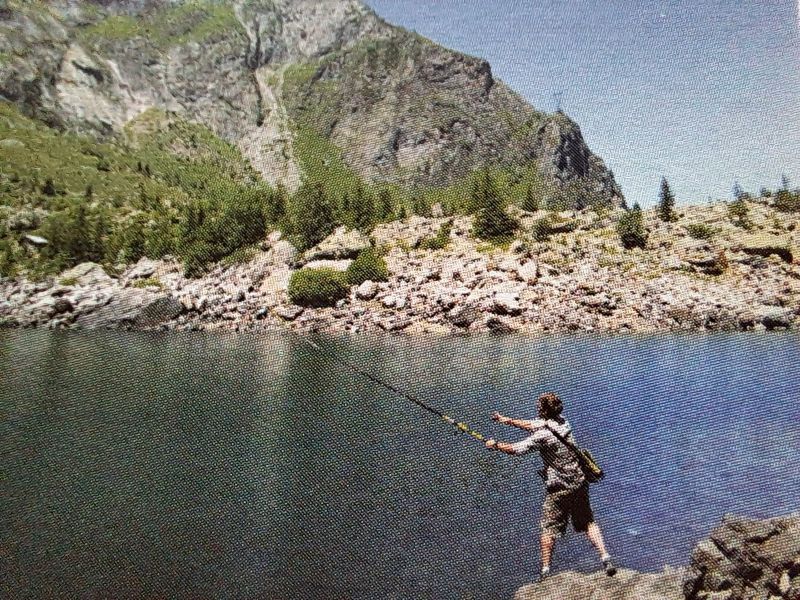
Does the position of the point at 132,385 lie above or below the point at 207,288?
below

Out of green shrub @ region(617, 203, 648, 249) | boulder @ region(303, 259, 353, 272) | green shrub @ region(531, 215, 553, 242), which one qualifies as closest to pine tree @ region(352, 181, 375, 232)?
boulder @ region(303, 259, 353, 272)

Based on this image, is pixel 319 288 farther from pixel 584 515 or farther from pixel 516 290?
pixel 584 515

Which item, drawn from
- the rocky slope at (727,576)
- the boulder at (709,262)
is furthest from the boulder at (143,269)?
the rocky slope at (727,576)

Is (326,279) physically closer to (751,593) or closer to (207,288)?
(207,288)

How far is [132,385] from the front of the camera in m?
26.0

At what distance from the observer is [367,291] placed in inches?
2496

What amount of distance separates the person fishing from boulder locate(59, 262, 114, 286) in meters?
74.7

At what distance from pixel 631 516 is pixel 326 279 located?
5521 centimetres

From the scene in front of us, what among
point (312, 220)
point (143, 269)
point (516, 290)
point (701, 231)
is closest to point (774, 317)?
point (701, 231)

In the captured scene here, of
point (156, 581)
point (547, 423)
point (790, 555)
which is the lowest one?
point (156, 581)

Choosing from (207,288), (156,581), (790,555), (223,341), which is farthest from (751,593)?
(207,288)

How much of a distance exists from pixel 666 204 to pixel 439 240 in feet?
91.6

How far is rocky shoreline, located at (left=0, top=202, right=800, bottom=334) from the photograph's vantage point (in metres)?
52.2

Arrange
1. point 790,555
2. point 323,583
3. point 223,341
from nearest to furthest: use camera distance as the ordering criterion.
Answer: point 790,555
point 323,583
point 223,341
